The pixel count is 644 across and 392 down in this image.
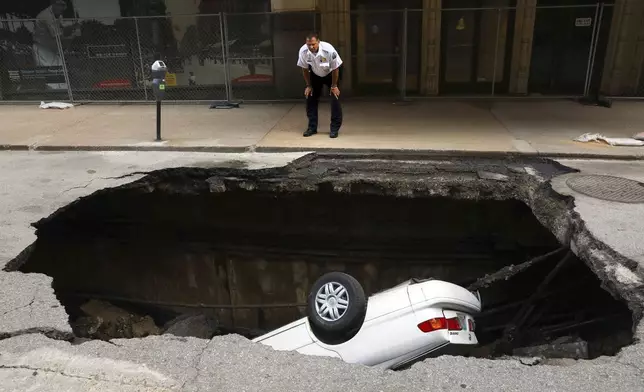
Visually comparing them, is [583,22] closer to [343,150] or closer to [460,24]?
[460,24]

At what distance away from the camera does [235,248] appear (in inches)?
285

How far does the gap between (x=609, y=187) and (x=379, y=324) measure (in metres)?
3.49

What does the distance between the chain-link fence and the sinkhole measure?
5.18m

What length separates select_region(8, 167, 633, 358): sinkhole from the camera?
6492 mm

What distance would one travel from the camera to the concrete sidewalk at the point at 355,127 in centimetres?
756

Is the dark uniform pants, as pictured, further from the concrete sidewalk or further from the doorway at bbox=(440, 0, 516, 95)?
the doorway at bbox=(440, 0, 516, 95)

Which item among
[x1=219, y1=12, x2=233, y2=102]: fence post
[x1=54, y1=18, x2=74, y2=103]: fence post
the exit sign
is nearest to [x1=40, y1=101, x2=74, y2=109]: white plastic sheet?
[x1=54, y1=18, x2=74, y2=103]: fence post

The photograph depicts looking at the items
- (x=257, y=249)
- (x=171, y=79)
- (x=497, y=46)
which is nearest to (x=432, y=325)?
(x=257, y=249)

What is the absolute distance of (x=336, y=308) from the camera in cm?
392

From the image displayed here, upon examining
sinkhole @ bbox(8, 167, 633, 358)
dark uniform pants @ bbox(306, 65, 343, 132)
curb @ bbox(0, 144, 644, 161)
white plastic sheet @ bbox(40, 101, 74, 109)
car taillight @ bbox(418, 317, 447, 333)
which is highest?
dark uniform pants @ bbox(306, 65, 343, 132)

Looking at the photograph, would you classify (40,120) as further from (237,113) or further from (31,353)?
(31,353)

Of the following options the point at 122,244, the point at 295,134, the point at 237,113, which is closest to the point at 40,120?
the point at 237,113

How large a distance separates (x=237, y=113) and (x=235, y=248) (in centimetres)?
420

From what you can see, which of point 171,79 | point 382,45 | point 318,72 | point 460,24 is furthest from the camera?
point 171,79
